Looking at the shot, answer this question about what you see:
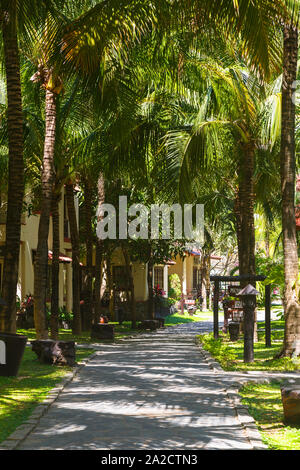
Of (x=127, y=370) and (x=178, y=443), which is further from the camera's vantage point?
(x=127, y=370)

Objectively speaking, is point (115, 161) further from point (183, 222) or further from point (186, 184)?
point (183, 222)

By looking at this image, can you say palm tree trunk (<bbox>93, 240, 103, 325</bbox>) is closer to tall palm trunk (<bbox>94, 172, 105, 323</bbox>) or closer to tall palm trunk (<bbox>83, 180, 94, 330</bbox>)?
tall palm trunk (<bbox>94, 172, 105, 323</bbox>)

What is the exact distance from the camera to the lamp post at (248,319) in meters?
15.7

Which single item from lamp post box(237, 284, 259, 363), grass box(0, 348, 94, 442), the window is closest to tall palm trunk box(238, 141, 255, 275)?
lamp post box(237, 284, 259, 363)

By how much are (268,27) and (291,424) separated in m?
6.34

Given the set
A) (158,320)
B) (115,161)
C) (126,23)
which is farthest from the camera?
(158,320)

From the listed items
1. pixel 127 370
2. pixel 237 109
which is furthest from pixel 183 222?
pixel 127 370

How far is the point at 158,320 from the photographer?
33.4 metres

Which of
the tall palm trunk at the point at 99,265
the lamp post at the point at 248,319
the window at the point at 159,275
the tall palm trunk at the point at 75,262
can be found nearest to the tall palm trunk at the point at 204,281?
the window at the point at 159,275

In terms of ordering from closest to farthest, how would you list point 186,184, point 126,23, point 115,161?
1. point 126,23
2. point 186,184
3. point 115,161

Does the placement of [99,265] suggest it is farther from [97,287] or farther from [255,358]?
[255,358]

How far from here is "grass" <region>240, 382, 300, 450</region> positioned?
750 centimetres

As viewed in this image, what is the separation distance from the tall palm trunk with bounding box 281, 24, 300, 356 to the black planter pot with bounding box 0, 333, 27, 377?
5037mm
